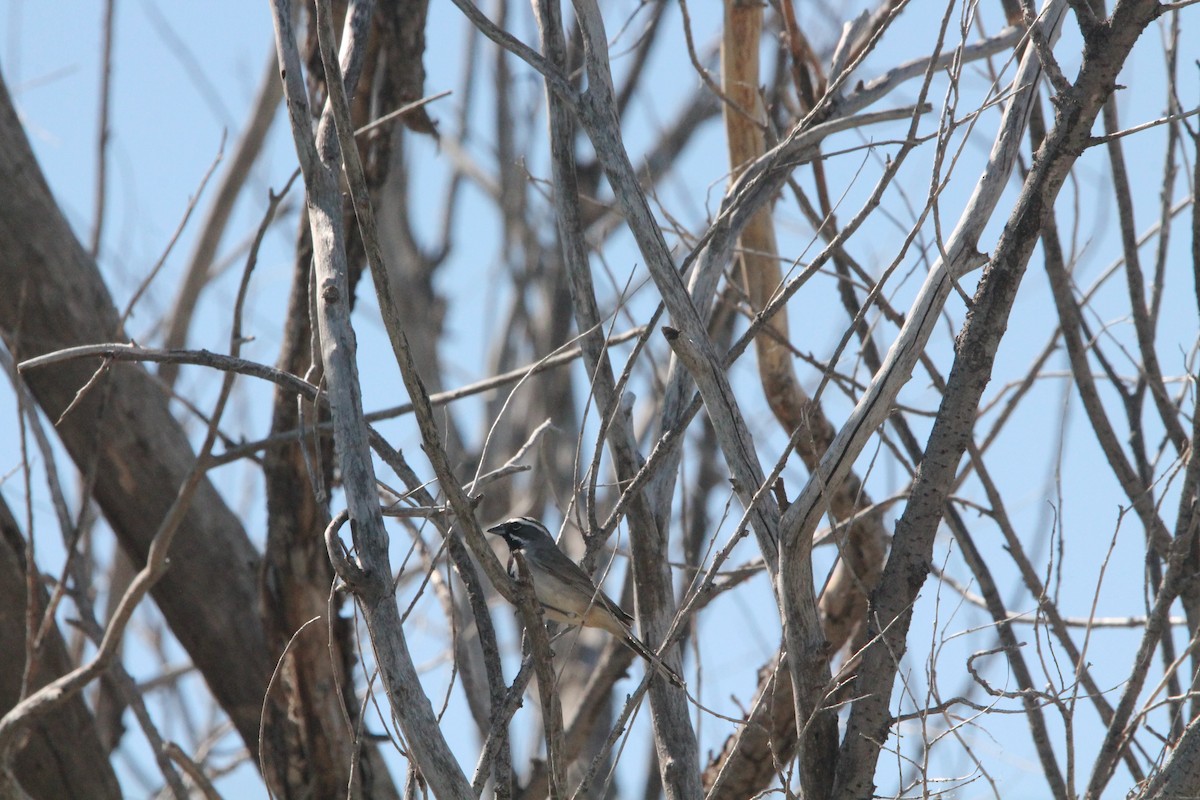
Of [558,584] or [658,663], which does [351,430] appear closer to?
[658,663]

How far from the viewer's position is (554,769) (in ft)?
8.79

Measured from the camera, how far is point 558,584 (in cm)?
516

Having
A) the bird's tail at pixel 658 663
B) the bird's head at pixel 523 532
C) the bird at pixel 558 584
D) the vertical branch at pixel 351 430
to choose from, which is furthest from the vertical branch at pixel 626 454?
the bird's head at pixel 523 532

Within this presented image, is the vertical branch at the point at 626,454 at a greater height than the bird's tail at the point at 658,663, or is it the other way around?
the vertical branch at the point at 626,454

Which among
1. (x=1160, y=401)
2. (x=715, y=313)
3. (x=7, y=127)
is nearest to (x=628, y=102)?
(x=715, y=313)

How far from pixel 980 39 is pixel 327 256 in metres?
2.78

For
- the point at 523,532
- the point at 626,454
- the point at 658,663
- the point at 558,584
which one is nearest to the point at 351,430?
the point at 658,663

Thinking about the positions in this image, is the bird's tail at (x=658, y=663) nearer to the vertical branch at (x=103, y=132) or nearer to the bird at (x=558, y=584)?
the bird at (x=558, y=584)

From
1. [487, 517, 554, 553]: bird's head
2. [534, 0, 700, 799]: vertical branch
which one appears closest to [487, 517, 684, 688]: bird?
[487, 517, 554, 553]: bird's head

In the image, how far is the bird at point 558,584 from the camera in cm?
444

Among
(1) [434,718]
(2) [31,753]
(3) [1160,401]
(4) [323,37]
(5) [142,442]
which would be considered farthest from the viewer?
(5) [142,442]

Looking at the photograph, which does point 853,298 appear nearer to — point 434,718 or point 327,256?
point 327,256

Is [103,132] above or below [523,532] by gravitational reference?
above

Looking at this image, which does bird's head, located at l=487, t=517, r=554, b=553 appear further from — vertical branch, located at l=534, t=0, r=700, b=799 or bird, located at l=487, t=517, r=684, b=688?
vertical branch, located at l=534, t=0, r=700, b=799
